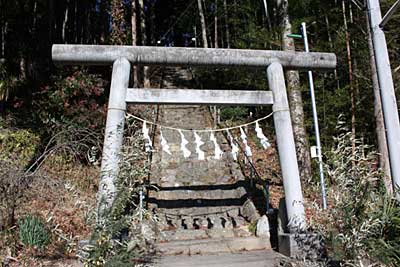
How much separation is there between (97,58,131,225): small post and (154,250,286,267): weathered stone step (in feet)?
4.66

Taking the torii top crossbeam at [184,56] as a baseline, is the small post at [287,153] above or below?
below

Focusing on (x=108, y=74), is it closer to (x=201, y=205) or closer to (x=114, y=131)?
(x=201, y=205)

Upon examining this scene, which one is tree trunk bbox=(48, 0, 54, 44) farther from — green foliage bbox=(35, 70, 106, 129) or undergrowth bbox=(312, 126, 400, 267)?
undergrowth bbox=(312, 126, 400, 267)

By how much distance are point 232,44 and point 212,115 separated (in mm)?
4139

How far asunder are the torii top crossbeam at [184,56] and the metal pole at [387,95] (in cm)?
125

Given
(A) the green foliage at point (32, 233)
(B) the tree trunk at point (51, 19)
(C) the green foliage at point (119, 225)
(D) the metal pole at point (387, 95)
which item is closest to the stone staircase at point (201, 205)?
(C) the green foliage at point (119, 225)

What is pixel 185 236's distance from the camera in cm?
645

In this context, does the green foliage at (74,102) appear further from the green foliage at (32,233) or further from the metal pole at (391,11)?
the metal pole at (391,11)

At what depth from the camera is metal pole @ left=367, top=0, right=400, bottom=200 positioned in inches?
173

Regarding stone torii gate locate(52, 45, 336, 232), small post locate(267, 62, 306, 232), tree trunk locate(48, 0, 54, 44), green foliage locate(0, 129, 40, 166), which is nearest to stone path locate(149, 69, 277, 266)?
small post locate(267, 62, 306, 232)

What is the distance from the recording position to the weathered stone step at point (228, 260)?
5.11 m

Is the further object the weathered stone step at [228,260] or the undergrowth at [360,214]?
the weathered stone step at [228,260]

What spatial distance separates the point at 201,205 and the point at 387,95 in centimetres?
422

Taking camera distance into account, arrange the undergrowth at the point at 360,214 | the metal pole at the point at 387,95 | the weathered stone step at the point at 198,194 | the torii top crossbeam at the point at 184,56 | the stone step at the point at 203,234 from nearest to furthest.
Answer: the undergrowth at the point at 360,214 < the metal pole at the point at 387,95 < the torii top crossbeam at the point at 184,56 < the stone step at the point at 203,234 < the weathered stone step at the point at 198,194
